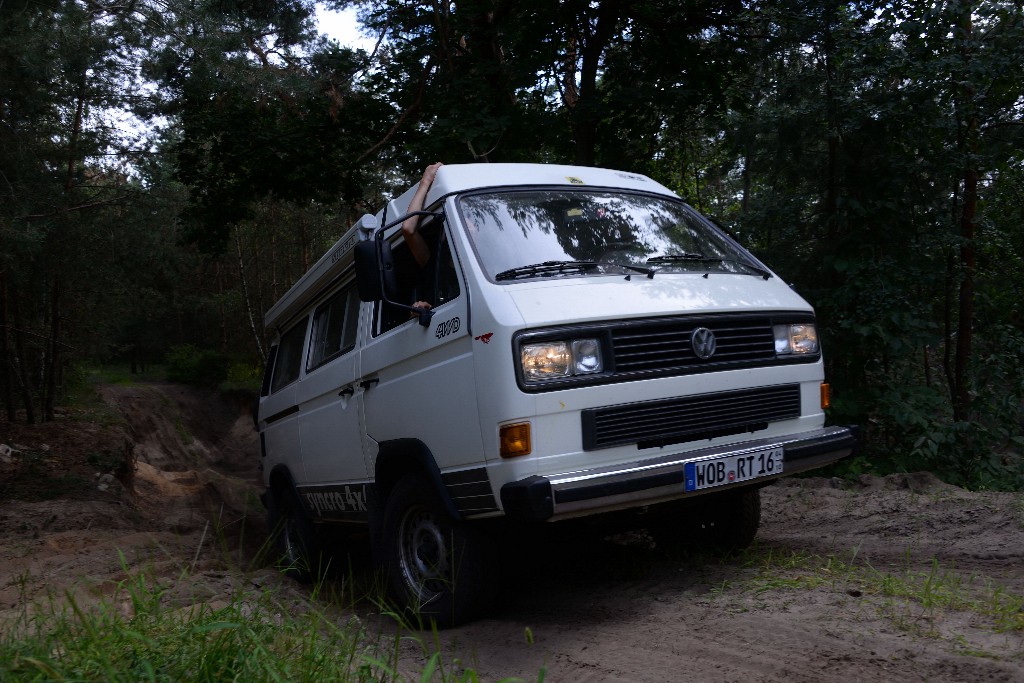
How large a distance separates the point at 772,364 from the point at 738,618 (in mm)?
1275

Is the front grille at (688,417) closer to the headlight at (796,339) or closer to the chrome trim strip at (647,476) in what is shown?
the chrome trim strip at (647,476)

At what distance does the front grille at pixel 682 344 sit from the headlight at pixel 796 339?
0.09 m

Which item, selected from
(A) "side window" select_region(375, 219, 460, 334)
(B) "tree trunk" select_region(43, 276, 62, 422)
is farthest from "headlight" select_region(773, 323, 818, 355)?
(B) "tree trunk" select_region(43, 276, 62, 422)

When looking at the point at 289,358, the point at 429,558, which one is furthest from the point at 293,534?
the point at 429,558

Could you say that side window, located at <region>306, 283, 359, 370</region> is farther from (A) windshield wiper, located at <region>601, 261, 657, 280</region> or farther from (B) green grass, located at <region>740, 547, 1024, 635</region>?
(B) green grass, located at <region>740, 547, 1024, 635</region>

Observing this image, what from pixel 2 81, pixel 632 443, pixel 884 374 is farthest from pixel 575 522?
pixel 2 81

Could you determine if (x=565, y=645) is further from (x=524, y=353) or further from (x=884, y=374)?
(x=884, y=374)

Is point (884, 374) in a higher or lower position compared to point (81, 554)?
higher

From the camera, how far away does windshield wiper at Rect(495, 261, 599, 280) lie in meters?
4.04

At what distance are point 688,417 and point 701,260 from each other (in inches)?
40.4

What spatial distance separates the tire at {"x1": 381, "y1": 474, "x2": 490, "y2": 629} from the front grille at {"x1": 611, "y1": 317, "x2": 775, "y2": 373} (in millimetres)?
1118

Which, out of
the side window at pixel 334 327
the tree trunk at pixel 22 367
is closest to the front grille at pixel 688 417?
the side window at pixel 334 327

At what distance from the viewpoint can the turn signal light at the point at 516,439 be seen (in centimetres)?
364

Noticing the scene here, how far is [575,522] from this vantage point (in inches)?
162
